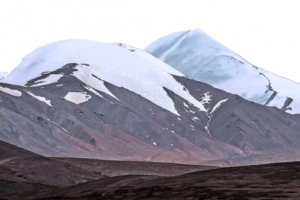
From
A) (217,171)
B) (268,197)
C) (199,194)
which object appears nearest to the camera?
(268,197)

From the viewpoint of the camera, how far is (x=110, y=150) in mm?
198000

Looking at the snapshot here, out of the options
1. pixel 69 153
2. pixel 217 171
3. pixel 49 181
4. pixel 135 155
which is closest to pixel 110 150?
pixel 135 155

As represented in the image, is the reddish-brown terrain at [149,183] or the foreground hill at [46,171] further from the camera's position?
the foreground hill at [46,171]

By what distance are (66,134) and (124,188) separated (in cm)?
12669

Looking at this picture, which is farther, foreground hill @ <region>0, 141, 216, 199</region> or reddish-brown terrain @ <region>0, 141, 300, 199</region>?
foreground hill @ <region>0, 141, 216, 199</region>

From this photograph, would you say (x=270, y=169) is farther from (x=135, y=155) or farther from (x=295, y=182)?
(x=135, y=155)

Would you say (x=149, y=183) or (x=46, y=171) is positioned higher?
(x=149, y=183)

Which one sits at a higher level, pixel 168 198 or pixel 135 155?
pixel 168 198

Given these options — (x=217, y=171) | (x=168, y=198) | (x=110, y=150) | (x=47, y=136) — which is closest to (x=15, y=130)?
(x=47, y=136)

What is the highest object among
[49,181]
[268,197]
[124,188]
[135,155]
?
[268,197]

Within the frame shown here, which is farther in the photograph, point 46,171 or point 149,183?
point 46,171

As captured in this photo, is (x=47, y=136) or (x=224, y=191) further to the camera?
(x=47, y=136)

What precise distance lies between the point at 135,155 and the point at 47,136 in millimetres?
23514

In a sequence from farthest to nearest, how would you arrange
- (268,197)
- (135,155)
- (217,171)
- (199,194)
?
(135,155) < (217,171) < (199,194) < (268,197)
